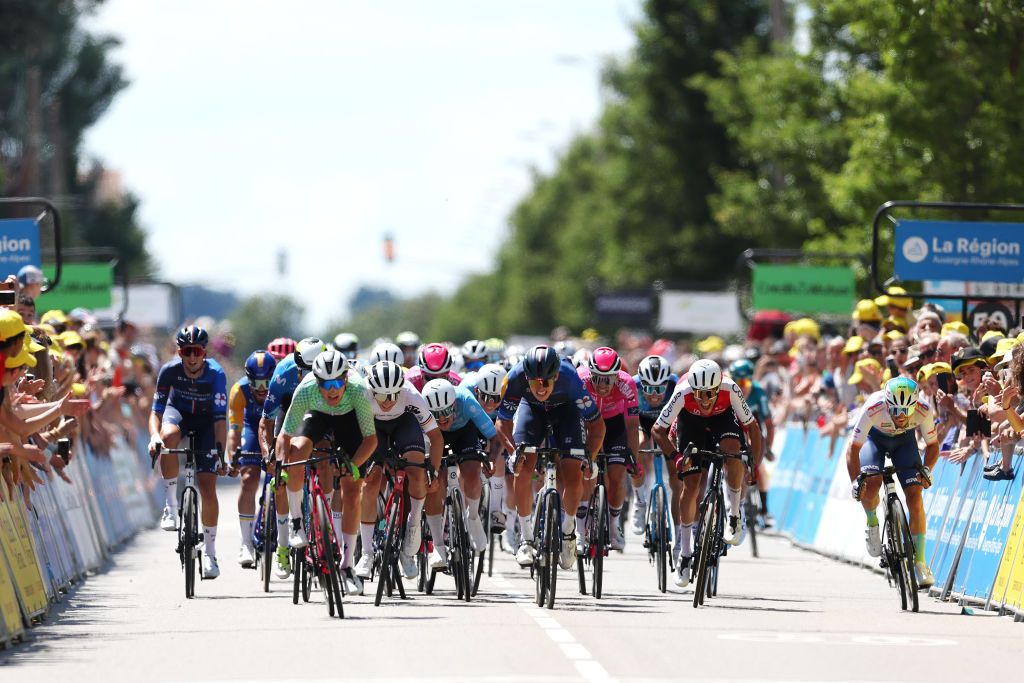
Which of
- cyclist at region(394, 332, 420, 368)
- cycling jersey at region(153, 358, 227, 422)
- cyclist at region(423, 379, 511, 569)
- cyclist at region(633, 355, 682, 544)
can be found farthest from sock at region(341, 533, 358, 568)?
cyclist at region(394, 332, 420, 368)

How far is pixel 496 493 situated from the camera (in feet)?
62.6

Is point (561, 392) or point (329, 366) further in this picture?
point (561, 392)

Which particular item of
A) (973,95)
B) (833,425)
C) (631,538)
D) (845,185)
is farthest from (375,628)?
(845,185)

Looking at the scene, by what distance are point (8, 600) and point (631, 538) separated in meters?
13.9

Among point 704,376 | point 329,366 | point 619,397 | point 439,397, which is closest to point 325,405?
point 329,366

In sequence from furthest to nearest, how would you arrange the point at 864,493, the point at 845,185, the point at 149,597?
1. the point at 845,185
2. the point at 149,597
3. the point at 864,493

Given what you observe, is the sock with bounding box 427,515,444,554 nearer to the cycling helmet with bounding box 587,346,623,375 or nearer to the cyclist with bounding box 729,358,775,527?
the cycling helmet with bounding box 587,346,623,375

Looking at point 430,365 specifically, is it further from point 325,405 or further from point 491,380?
point 325,405

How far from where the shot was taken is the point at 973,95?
28.0 meters

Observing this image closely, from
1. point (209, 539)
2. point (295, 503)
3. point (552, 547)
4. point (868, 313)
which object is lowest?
point (209, 539)

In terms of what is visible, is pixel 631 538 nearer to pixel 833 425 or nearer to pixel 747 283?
pixel 833 425

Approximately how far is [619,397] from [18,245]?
26.6 ft

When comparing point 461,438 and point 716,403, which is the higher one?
point 716,403

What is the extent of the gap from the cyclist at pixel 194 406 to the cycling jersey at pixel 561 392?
8.73ft
